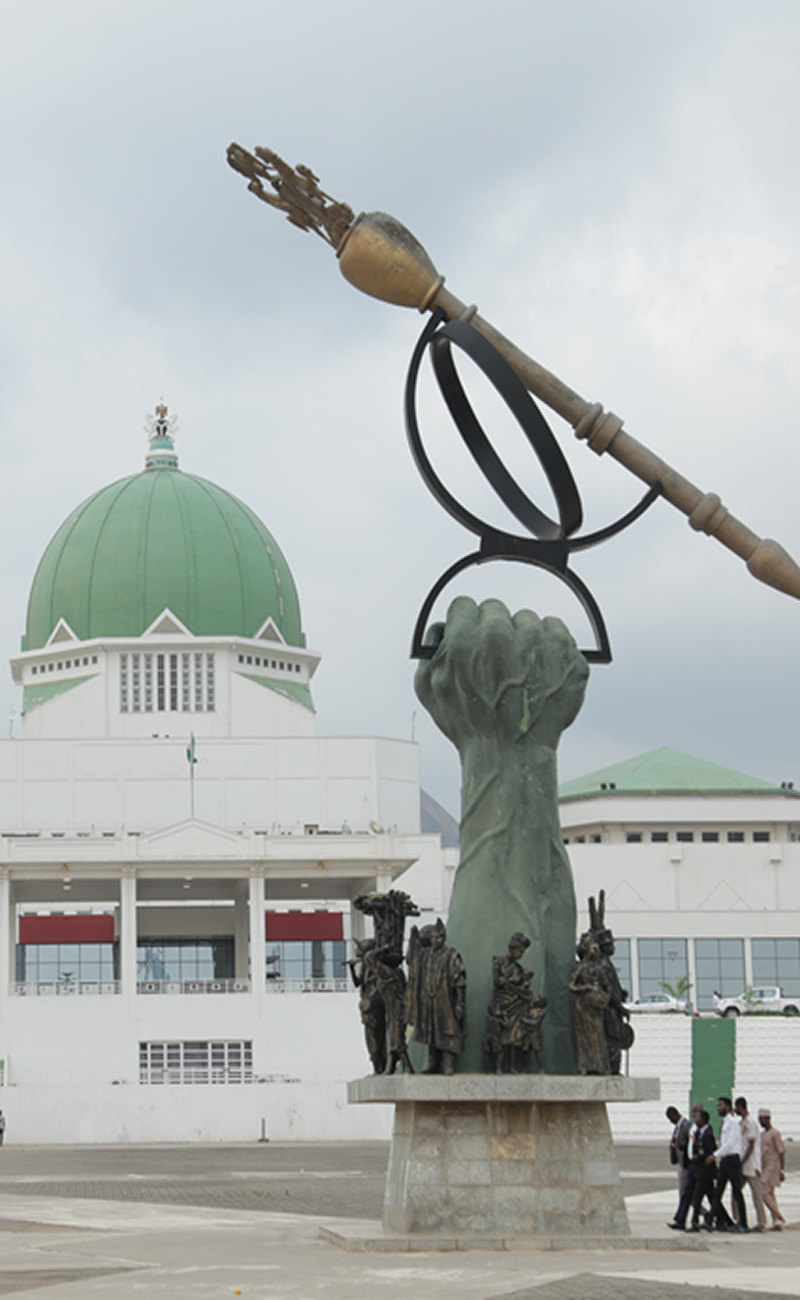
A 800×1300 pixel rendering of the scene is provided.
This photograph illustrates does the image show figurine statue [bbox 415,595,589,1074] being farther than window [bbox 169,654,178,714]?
No

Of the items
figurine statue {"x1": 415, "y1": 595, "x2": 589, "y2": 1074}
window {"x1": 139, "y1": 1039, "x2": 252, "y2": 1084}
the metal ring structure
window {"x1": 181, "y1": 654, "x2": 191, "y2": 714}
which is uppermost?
window {"x1": 181, "y1": 654, "x2": 191, "y2": 714}

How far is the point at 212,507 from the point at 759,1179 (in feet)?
208

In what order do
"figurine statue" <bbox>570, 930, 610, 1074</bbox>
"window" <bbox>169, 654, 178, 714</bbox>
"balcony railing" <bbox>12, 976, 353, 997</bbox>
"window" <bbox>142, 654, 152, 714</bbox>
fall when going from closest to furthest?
"figurine statue" <bbox>570, 930, 610, 1074</bbox>
"balcony railing" <bbox>12, 976, 353, 997</bbox>
"window" <bbox>142, 654, 152, 714</bbox>
"window" <bbox>169, 654, 178, 714</bbox>

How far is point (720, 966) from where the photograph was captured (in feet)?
284

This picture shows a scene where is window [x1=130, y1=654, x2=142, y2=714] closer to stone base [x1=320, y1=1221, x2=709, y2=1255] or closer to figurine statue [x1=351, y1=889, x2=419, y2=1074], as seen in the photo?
figurine statue [x1=351, y1=889, x2=419, y2=1074]

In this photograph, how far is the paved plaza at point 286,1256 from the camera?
1473 centimetres

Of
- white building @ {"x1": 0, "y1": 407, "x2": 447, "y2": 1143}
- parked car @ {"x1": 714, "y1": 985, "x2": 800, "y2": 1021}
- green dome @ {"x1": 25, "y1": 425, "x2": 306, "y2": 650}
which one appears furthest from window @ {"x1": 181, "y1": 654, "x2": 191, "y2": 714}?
parked car @ {"x1": 714, "y1": 985, "x2": 800, "y2": 1021}

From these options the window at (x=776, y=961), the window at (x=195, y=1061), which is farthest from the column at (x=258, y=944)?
the window at (x=776, y=961)

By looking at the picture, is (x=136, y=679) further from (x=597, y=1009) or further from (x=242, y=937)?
(x=597, y=1009)

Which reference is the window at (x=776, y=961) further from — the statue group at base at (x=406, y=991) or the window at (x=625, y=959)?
the statue group at base at (x=406, y=991)

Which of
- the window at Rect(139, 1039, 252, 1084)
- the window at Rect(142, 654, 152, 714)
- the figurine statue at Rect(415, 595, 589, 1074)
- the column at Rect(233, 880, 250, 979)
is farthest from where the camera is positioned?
the window at Rect(142, 654, 152, 714)

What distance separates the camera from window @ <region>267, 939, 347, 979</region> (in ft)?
257

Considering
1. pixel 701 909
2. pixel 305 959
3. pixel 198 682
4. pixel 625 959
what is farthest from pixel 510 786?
pixel 701 909

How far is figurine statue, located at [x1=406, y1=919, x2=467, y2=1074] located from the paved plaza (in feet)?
6.60
